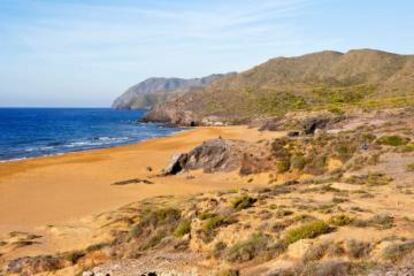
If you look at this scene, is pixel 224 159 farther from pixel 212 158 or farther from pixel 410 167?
pixel 410 167

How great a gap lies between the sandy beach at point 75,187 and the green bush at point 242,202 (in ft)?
23.2

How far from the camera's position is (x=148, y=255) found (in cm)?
1612

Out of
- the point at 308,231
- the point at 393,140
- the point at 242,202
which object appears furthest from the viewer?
the point at 393,140

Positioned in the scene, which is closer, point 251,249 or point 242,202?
point 251,249

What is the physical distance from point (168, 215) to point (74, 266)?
3828 mm

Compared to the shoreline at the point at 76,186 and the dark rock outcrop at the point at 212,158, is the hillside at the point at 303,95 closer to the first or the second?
the shoreline at the point at 76,186

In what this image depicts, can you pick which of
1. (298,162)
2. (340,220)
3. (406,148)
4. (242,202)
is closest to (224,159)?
(298,162)

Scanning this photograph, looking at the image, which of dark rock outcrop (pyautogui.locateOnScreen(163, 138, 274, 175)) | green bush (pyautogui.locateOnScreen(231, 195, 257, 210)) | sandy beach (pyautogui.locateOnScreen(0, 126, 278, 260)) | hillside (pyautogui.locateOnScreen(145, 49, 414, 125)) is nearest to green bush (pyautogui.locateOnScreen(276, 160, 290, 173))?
dark rock outcrop (pyautogui.locateOnScreen(163, 138, 274, 175))

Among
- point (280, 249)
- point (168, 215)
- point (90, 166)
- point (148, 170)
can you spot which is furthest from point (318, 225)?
point (90, 166)

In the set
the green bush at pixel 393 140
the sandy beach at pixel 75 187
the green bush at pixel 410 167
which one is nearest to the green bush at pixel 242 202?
the sandy beach at pixel 75 187

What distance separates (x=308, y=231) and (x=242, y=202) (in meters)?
4.36

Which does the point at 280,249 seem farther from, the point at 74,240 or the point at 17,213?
the point at 17,213

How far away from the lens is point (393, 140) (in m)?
33.2

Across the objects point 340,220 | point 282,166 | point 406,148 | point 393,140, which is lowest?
point 282,166
